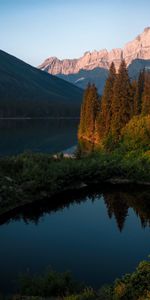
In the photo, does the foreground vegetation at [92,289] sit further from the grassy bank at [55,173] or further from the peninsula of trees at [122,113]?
the peninsula of trees at [122,113]

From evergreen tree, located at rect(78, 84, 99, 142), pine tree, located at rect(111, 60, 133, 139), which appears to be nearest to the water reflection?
pine tree, located at rect(111, 60, 133, 139)

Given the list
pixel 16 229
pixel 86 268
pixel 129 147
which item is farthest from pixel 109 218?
pixel 129 147

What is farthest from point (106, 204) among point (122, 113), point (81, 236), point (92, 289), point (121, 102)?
point (121, 102)

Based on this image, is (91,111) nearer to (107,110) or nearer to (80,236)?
(107,110)

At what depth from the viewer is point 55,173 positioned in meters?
41.0

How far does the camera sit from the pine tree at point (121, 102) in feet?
224

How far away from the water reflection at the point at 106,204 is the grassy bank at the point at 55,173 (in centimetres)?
104

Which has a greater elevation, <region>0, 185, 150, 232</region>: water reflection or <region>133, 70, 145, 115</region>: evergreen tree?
<region>133, 70, 145, 115</region>: evergreen tree

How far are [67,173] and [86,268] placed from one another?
19.3 m

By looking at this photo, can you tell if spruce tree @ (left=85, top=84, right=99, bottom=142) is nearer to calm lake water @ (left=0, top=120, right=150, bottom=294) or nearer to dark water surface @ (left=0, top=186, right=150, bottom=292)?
calm lake water @ (left=0, top=120, right=150, bottom=294)

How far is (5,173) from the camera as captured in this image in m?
41.1

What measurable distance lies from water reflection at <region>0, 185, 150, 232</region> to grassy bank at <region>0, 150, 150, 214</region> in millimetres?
1044

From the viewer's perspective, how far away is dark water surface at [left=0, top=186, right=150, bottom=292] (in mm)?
23969

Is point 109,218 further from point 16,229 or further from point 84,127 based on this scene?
point 84,127
